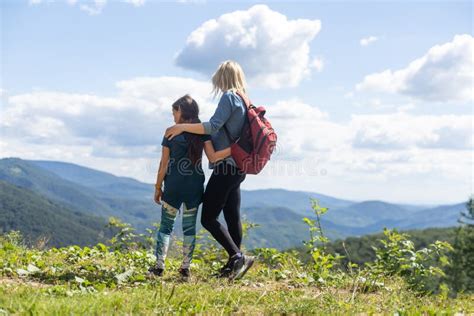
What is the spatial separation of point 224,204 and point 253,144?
99cm

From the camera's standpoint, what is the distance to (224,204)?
641cm

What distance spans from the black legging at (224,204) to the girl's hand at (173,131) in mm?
711

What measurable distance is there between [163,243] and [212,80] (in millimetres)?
2447

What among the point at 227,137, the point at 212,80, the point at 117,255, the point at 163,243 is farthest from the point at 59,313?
the point at 117,255

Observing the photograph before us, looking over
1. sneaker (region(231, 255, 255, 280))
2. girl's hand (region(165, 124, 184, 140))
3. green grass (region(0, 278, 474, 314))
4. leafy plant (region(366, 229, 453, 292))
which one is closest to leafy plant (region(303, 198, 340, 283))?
leafy plant (region(366, 229, 453, 292))

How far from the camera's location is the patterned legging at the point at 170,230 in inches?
256

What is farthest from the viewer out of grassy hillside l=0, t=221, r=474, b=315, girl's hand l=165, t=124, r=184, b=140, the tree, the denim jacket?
the tree

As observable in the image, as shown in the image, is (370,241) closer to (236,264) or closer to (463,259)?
(463,259)

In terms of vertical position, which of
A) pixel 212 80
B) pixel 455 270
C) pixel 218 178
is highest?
pixel 212 80

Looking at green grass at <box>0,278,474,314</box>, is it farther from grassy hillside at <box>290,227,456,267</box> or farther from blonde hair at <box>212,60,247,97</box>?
grassy hillside at <box>290,227,456,267</box>

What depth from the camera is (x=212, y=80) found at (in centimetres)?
635

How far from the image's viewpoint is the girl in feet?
20.7

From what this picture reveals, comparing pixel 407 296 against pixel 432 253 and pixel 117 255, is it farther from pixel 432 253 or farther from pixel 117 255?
pixel 117 255

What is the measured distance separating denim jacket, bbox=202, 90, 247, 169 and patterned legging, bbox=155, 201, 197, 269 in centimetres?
85
